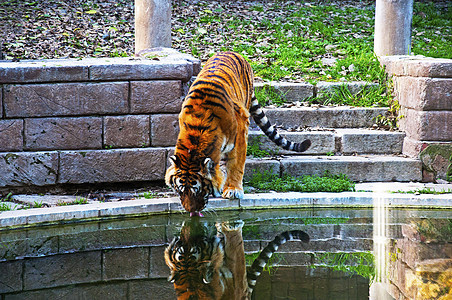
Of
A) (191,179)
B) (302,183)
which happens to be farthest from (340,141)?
(191,179)

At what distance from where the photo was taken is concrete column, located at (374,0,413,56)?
8391 mm

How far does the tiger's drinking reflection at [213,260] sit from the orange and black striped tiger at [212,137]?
0.28 metres

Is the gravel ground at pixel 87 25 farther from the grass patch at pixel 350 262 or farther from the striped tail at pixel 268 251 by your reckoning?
the grass patch at pixel 350 262

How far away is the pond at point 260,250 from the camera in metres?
3.32

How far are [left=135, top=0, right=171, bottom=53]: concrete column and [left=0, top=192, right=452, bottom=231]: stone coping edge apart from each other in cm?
Result: 350

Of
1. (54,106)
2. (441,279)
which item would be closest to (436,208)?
(441,279)

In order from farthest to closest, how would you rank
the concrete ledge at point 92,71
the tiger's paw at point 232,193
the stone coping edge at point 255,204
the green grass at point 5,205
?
the concrete ledge at point 92,71, the tiger's paw at point 232,193, the green grass at point 5,205, the stone coping edge at point 255,204

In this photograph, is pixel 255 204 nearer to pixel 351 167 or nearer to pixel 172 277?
pixel 351 167

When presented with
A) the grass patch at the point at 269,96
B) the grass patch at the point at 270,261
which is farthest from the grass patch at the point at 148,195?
the grass patch at the point at 269,96

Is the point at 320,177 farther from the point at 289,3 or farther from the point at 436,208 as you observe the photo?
the point at 289,3

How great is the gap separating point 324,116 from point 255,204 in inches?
92.7

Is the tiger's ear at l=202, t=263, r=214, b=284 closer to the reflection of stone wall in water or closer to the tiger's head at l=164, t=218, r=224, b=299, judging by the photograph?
the tiger's head at l=164, t=218, r=224, b=299

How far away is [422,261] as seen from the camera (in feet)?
12.6

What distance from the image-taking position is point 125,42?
10906 millimetres
